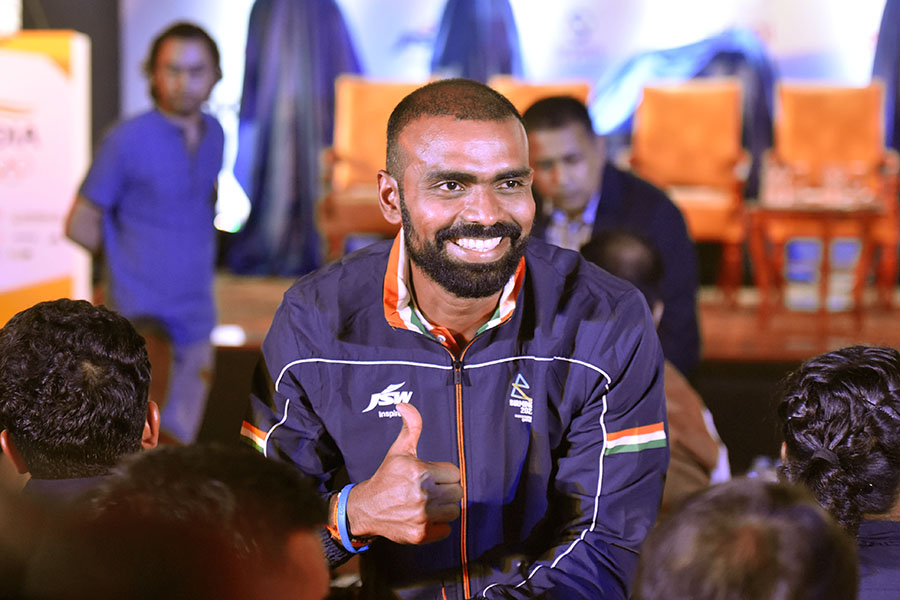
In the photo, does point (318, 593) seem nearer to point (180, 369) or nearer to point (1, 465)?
point (1, 465)

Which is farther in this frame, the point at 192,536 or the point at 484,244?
the point at 484,244

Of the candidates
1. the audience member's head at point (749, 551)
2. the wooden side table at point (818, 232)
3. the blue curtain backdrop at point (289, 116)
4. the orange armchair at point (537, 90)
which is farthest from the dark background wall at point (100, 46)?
the audience member's head at point (749, 551)

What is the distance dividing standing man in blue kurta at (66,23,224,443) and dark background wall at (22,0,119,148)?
3.02 meters

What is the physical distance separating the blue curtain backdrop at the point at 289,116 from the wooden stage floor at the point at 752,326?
0.50 m

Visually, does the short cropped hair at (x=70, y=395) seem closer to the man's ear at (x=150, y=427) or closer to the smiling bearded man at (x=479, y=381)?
the man's ear at (x=150, y=427)

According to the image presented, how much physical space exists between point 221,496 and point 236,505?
1cm

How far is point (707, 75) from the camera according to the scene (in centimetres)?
686

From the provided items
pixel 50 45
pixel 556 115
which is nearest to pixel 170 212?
pixel 50 45

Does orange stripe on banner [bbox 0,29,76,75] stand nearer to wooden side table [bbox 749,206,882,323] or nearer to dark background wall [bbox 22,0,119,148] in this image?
dark background wall [bbox 22,0,119,148]

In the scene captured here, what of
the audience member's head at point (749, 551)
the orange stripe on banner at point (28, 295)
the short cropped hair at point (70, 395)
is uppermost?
the audience member's head at point (749, 551)

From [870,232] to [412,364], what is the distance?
464 cm

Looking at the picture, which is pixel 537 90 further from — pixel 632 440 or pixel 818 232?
pixel 632 440

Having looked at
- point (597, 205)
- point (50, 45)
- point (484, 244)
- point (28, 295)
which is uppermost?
point (50, 45)

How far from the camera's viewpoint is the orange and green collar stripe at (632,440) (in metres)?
1.47
